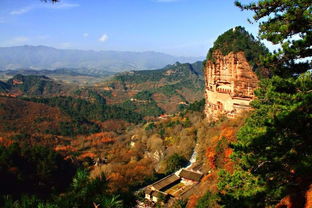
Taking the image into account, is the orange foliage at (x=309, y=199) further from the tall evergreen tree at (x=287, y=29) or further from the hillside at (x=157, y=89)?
the hillside at (x=157, y=89)

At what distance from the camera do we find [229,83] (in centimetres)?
3534

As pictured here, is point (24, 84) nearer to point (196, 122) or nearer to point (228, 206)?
point (196, 122)

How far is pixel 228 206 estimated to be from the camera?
35.4ft

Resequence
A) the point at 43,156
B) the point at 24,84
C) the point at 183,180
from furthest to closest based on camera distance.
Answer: the point at 24,84 → the point at 43,156 → the point at 183,180

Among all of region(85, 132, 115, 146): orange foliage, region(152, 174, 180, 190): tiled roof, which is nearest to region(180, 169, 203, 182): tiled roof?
region(152, 174, 180, 190): tiled roof

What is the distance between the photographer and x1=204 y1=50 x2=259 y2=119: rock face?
111ft

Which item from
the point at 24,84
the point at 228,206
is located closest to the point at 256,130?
the point at 228,206

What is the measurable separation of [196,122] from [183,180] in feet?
61.5

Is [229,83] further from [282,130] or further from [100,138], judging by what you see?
[100,138]

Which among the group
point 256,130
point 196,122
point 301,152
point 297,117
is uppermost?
point 297,117

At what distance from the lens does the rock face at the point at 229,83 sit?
Answer: 33.8 metres

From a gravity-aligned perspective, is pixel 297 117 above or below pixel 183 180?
above

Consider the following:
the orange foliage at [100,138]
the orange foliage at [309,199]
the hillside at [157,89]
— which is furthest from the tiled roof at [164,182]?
the hillside at [157,89]

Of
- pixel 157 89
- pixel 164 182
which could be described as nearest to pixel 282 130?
pixel 164 182
